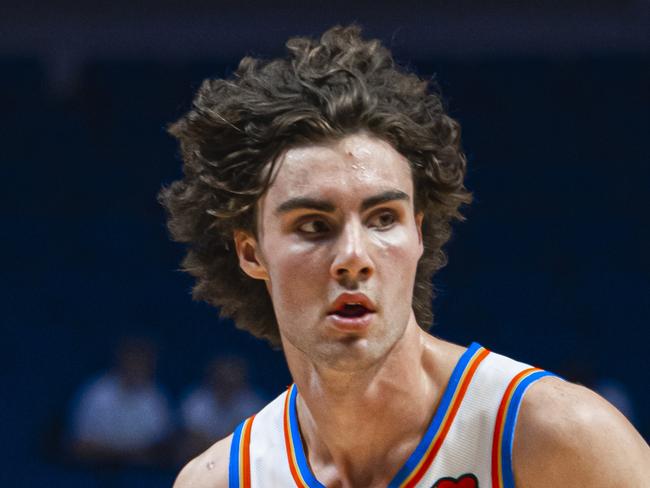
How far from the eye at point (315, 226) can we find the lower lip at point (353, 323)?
0.24 metres

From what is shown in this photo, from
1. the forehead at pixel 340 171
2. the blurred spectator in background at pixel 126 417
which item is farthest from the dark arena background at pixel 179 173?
the forehead at pixel 340 171

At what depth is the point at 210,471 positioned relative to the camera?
359cm

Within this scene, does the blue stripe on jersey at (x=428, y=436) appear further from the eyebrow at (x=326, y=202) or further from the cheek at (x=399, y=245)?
the eyebrow at (x=326, y=202)

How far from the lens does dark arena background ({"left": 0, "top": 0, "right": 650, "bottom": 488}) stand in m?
9.61

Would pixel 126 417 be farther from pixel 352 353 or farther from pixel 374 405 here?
pixel 352 353

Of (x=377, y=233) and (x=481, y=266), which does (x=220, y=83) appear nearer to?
(x=377, y=233)

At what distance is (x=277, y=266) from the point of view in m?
3.13

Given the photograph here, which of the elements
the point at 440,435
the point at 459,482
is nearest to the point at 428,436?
the point at 440,435

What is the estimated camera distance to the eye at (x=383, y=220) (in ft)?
10.00

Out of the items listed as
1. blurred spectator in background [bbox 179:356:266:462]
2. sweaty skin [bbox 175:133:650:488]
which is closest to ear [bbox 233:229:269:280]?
sweaty skin [bbox 175:133:650:488]

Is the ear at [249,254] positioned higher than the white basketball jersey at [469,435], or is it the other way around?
the ear at [249,254]

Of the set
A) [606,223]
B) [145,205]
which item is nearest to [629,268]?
[606,223]

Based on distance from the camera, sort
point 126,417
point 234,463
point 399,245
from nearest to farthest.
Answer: point 399,245 → point 234,463 → point 126,417

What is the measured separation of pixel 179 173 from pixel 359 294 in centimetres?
777
